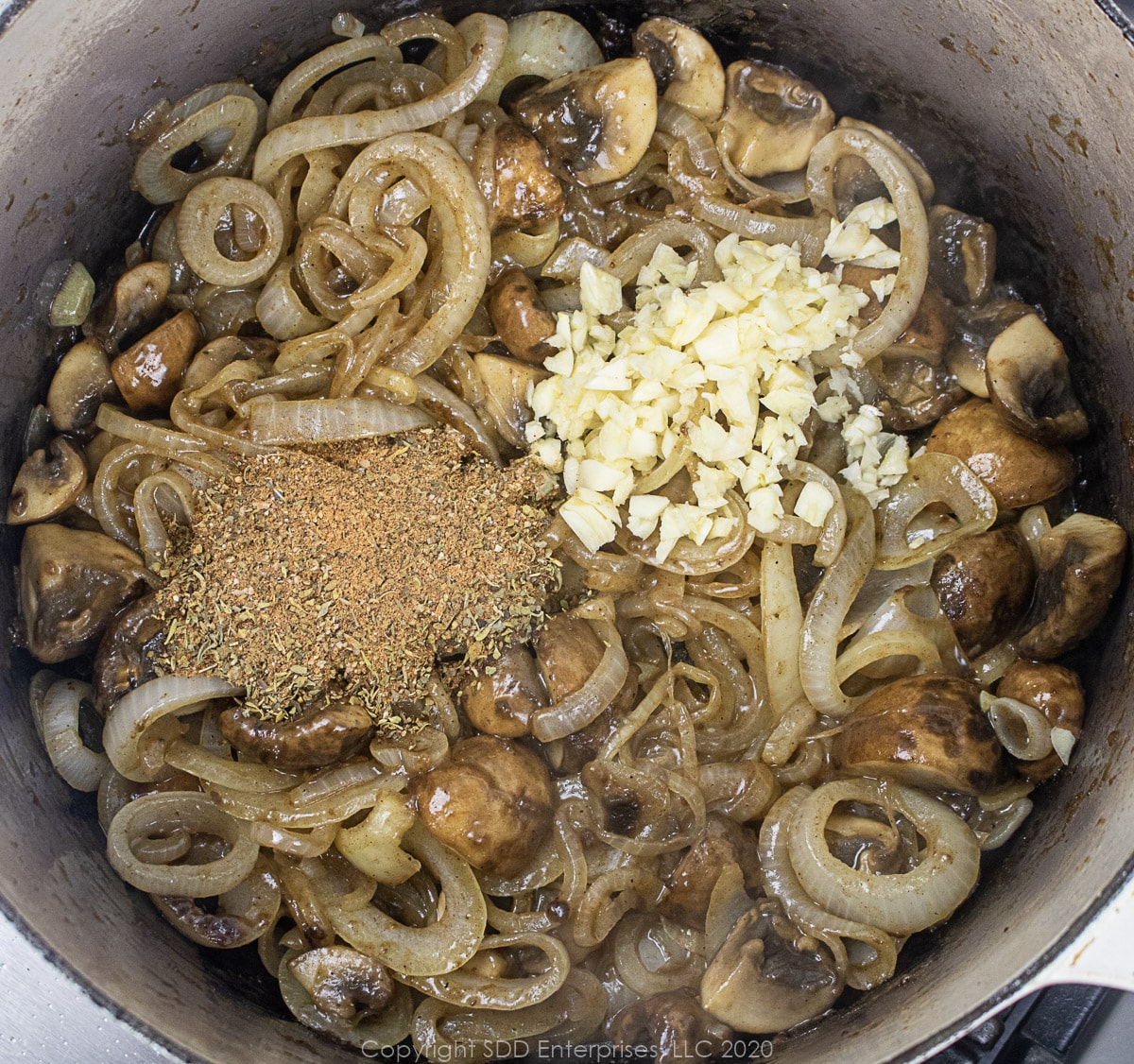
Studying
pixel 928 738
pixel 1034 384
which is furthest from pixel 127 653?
pixel 1034 384

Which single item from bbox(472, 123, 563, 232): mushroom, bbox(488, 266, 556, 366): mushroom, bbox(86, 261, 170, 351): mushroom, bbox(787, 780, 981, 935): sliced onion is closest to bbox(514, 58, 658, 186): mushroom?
bbox(472, 123, 563, 232): mushroom

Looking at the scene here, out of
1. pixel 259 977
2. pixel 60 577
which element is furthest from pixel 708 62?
pixel 259 977

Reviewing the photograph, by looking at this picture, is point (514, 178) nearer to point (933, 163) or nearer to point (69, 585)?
point (933, 163)

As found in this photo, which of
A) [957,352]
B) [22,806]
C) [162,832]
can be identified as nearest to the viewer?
[22,806]

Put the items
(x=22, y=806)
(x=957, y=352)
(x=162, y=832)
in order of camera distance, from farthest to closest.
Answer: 1. (x=957, y=352)
2. (x=162, y=832)
3. (x=22, y=806)

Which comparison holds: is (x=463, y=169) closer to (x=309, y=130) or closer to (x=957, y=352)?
(x=309, y=130)
